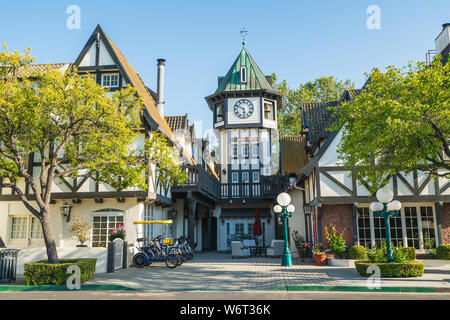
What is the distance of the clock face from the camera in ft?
95.7

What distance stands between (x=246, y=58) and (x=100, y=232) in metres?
20.4

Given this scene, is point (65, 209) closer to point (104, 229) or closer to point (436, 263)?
point (104, 229)

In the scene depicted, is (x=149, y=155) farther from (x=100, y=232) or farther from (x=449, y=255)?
(x=449, y=255)

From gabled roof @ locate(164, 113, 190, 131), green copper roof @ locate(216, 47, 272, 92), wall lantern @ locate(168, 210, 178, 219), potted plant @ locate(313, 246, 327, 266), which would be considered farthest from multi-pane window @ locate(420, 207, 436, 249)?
green copper roof @ locate(216, 47, 272, 92)

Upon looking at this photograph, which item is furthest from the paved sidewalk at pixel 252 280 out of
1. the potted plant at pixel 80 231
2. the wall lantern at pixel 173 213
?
the wall lantern at pixel 173 213

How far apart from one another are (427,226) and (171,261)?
10.9 metres

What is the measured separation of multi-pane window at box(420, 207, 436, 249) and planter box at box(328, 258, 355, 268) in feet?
11.3

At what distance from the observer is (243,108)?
29.3 meters

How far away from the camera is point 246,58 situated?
3212cm

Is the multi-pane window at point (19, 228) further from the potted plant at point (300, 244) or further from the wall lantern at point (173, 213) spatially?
the potted plant at point (300, 244)

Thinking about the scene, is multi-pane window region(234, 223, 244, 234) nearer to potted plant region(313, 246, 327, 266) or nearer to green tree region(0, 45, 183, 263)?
potted plant region(313, 246, 327, 266)
